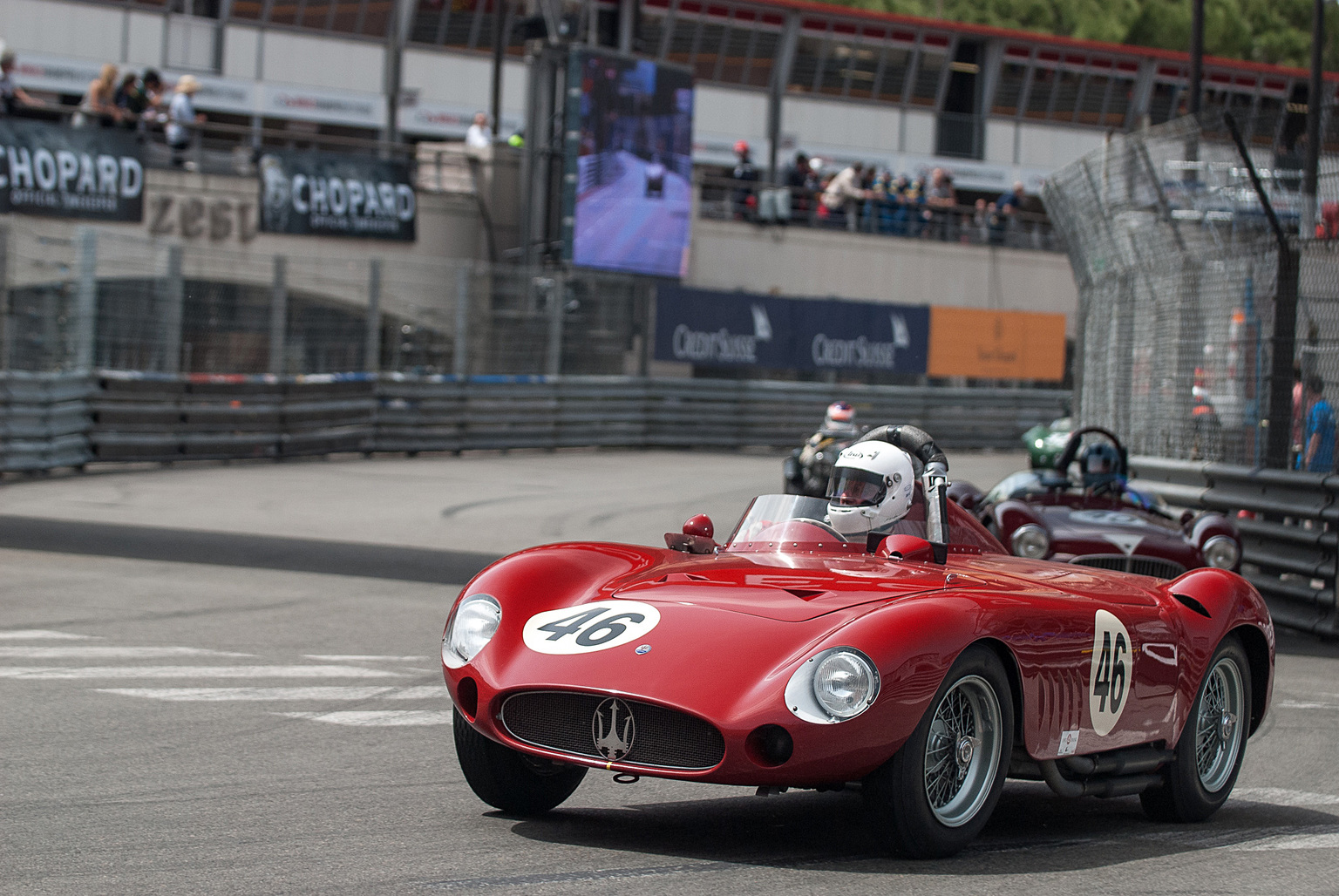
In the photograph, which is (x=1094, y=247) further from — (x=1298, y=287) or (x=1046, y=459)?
(x=1046, y=459)

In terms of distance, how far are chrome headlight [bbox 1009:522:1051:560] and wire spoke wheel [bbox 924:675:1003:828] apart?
5917 mm

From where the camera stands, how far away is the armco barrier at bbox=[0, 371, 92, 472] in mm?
17312

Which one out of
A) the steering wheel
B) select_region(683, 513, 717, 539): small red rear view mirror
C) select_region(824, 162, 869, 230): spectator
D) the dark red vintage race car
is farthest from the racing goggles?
select_region(824, 162, 869, 230): spectator

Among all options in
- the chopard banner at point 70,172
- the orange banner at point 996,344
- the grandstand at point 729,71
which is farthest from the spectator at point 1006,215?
the chopard banner at point 70,172

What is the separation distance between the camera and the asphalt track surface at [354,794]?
14.9 feet

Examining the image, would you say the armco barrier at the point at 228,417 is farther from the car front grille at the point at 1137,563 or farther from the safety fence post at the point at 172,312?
the car front grille at the point at 1137,563

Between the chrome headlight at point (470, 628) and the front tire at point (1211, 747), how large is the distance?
7.72 feet

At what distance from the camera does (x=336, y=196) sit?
2684 cm

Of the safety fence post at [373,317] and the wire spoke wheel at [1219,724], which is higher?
the safety fence post at [373,317]

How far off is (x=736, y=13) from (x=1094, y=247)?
29.9 metres

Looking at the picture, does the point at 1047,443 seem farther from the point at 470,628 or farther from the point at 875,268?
the point at 470,628

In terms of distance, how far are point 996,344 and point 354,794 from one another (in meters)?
30.5

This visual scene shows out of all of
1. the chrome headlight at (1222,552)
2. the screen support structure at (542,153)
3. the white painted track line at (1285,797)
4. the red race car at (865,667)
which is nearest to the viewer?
the red race car at (865,667)

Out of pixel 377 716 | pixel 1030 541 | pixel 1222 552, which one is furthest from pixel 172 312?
pixel 377 716
